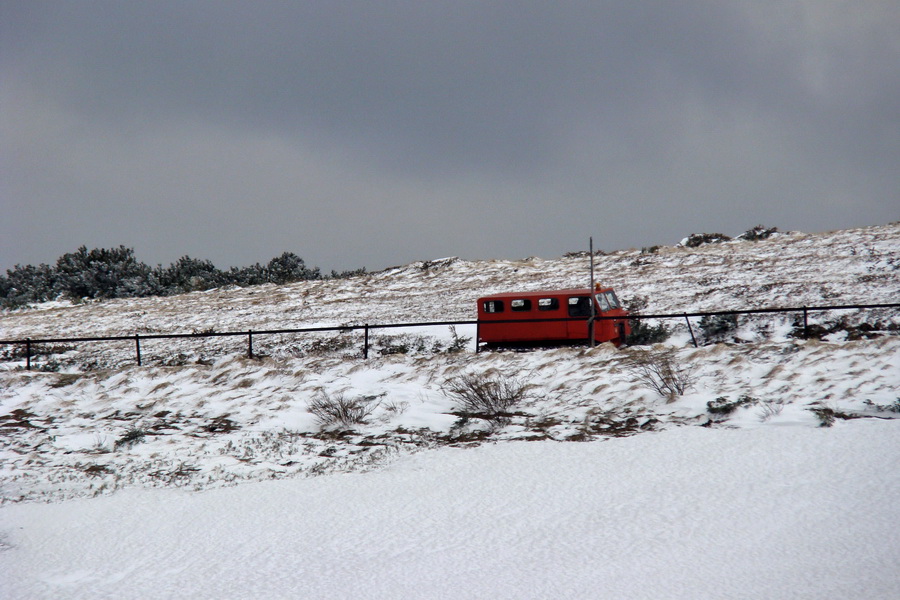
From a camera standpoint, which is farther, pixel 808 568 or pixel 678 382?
pixel 678 382

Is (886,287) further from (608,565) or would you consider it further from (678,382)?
(608,565)

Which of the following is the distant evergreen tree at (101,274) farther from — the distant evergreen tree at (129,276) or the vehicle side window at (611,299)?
the vehicle side window at (611,299)

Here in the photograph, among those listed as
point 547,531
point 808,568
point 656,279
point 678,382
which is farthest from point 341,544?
point 656,279

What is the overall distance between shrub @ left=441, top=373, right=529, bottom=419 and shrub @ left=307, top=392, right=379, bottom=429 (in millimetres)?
1754

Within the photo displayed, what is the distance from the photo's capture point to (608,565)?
19.9ft

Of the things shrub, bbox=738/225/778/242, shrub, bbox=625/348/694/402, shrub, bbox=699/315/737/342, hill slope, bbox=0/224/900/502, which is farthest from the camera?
shrub, bbox=738/225/778/242

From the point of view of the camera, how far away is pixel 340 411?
12.4 metres

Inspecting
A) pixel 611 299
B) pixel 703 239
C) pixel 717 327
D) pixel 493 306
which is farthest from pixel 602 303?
pixel 703 239

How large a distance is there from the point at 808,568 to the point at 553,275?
34515 mm

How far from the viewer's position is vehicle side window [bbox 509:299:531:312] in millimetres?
20172

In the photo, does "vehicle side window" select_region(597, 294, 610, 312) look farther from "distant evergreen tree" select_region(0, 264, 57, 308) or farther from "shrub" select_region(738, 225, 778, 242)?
"distant evergreen tree" select_region(0, 264, 57, 308)

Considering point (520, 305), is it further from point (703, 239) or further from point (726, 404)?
point (703, 239)

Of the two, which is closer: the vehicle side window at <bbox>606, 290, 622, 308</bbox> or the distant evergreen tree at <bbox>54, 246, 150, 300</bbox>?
the vehicle side window at <bbox>606, 290, 622, 308</bbox>

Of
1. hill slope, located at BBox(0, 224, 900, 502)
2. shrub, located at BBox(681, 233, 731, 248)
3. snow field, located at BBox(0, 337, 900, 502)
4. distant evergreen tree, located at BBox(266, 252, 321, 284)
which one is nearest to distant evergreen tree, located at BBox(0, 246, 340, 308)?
distant evergreen tree, located at BBox(266, 252, 321, 284)
